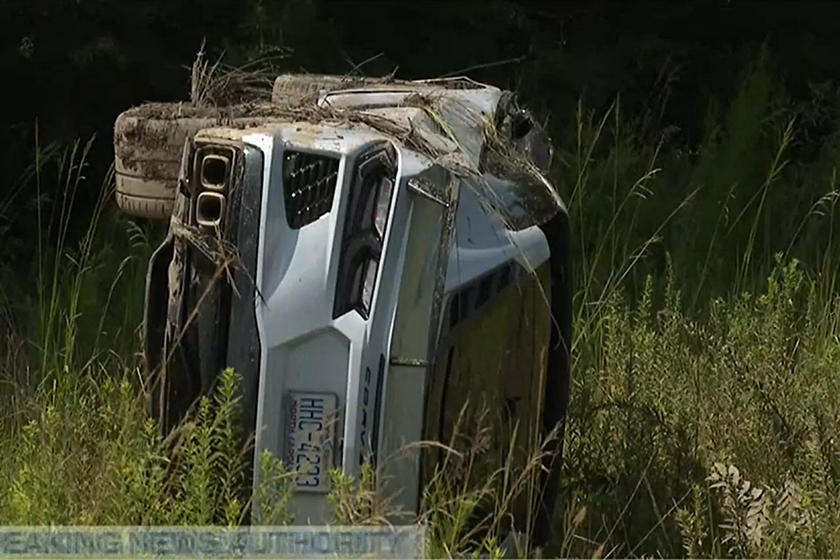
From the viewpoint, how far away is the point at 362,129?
3.70 m

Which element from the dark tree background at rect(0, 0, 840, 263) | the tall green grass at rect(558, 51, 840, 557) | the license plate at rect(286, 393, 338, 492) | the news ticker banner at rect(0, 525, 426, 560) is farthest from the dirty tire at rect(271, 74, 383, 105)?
the news ticker banner at rect(0, 525, 426, 560)

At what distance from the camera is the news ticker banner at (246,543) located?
10.5 ft

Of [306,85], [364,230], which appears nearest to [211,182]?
[364,230]

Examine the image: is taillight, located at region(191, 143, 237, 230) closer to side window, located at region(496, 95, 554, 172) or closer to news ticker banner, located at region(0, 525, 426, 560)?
news ticker banner, located at region(0, 525, 426, 560)

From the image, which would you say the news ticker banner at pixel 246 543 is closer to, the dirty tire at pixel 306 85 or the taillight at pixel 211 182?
the taillight at pixel 211 182

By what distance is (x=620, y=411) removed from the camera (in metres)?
4.69

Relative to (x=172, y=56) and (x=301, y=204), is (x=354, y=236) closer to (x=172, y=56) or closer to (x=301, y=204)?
(x=301, y=204)

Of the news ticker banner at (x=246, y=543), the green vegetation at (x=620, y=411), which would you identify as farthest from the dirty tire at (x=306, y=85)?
the news ticker banner at (x=246, y=543)

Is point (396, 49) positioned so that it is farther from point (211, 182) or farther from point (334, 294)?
point (334, 294)

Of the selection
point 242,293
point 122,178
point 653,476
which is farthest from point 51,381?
point 653,476

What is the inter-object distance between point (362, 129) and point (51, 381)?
5.69 ft

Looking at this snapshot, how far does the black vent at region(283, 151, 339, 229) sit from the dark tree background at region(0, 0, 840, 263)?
2.49 meters

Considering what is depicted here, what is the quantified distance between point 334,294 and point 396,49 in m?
5.16

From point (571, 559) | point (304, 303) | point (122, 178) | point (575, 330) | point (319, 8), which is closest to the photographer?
point (304, 303)
